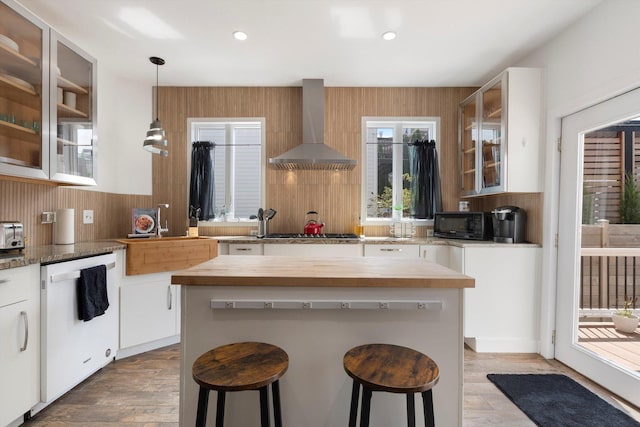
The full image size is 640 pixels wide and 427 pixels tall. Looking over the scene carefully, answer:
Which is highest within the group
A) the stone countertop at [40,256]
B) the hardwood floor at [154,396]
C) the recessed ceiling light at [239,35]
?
the recessed ceiling light at [239,35]

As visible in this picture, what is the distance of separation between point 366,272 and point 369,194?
2386mm

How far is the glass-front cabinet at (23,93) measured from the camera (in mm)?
1849

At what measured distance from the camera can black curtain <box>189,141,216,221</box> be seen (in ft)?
11.6

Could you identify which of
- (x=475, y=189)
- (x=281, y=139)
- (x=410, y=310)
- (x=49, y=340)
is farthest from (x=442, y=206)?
(x=49, y=340)

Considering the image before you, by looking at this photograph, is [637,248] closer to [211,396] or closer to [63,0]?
[211,396]

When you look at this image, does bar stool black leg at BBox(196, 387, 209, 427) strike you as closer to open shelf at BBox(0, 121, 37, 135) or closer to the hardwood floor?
the hardwood floor

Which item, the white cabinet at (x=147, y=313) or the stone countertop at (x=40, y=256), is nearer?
the stone countertop at (x=40, y=256)

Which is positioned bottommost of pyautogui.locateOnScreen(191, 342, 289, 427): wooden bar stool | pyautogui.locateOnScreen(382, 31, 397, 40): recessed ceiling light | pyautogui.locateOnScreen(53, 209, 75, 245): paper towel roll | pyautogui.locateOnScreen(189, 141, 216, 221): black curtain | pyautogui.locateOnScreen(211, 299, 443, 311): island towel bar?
pyautogui.locateOnScreen(191, 342, 289, 427): wooden bar stool

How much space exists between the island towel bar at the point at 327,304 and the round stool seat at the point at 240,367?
16 centimetres

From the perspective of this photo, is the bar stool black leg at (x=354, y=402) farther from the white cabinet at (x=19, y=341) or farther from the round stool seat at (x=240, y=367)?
the white cabinet at (x=19, y=341)

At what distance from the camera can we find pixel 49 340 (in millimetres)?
1827

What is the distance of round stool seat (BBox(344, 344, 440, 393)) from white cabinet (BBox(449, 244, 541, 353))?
5.99ft

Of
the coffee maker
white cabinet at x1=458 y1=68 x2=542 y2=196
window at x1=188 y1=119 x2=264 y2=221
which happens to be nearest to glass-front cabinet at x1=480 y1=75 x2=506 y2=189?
white cabinet at x1=458 y1=68 x2=542 y2=196

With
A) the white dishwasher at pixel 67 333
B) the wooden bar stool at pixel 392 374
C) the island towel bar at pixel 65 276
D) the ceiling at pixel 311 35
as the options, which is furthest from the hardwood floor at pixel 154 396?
the ceiling at pixel 311 35
